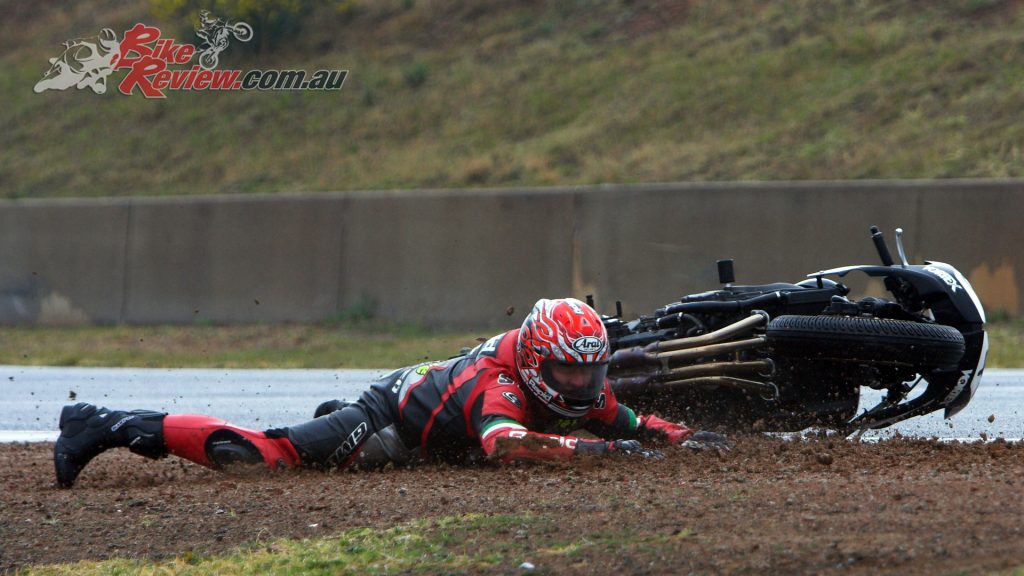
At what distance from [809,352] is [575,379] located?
118cm

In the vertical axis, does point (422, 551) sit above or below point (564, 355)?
below

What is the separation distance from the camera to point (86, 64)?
2891cm

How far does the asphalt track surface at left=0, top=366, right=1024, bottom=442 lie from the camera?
340 inches

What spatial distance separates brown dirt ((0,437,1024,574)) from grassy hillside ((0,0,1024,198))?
11.9 m

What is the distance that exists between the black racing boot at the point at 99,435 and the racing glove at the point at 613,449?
2.21 metres

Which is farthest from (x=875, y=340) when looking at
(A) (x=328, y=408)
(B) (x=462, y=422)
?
(A) (x=328, y=408)

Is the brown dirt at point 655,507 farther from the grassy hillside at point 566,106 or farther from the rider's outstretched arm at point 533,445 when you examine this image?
the grassy hillside at point 566,106

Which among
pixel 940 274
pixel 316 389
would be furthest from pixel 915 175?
pixel 940 274

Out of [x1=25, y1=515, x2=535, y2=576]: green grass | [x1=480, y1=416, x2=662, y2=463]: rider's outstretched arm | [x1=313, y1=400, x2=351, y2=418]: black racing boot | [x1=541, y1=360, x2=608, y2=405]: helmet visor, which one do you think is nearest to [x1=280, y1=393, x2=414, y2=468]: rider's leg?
[x1=313, y1=400, x2=351, y2=418]: black racing boot

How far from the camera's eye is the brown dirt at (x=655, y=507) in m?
4.20

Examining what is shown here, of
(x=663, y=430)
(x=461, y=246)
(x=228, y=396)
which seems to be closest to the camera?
(x=663, y=430)

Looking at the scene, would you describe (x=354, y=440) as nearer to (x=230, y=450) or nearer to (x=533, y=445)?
(x=230, y=450)

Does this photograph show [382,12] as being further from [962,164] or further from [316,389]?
[316,389]

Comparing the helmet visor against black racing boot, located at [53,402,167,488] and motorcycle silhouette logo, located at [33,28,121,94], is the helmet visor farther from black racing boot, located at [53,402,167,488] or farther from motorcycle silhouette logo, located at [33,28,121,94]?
motorcycle silhouette logo, located at [33,28,121,94]
